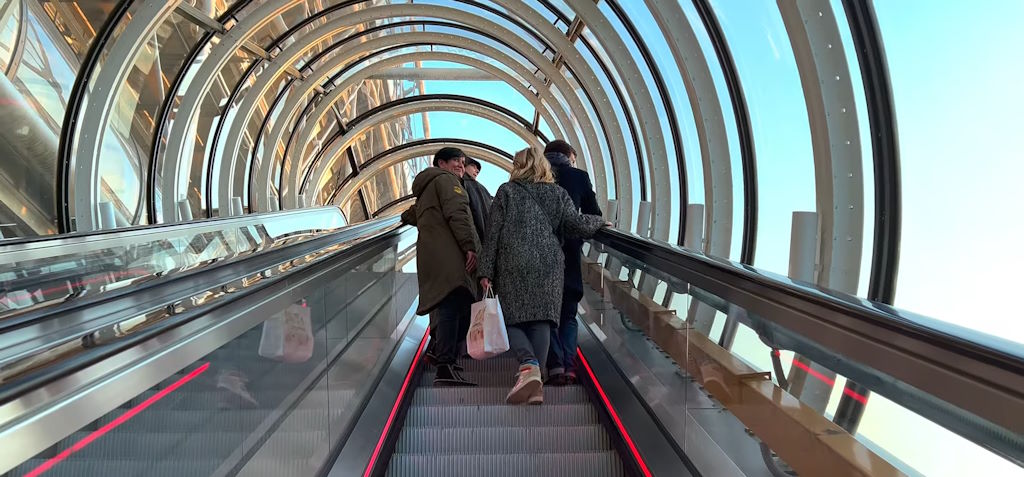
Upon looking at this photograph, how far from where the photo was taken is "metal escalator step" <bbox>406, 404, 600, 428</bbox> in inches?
200

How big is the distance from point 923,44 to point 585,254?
4.60m

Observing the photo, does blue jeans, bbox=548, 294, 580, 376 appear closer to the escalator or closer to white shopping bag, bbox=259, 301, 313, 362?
the escalator

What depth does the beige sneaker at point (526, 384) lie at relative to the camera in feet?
16.5

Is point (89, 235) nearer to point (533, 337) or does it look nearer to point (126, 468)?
point (533, 337)

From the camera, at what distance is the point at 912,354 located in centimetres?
194

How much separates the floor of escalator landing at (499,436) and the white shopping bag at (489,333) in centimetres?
44

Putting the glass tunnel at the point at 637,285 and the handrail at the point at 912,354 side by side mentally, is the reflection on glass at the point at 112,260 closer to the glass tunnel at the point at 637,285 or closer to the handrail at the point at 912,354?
the glass tunnel at the point at 637,285

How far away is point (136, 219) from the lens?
16.6 metres

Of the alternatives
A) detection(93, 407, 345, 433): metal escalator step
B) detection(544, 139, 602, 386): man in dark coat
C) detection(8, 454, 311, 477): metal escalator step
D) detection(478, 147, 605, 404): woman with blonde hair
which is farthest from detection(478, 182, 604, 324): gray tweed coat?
detection(8, 454, 311, 477): metal escalator step

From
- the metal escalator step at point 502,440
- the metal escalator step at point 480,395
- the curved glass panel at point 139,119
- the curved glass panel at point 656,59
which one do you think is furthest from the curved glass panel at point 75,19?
the metal escalator step at point 502,440

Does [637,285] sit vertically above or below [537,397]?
above

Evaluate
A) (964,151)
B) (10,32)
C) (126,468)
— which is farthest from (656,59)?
(126,468)

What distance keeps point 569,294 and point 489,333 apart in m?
1.03

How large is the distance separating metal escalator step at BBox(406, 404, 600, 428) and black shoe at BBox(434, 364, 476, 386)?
19.7 inches
